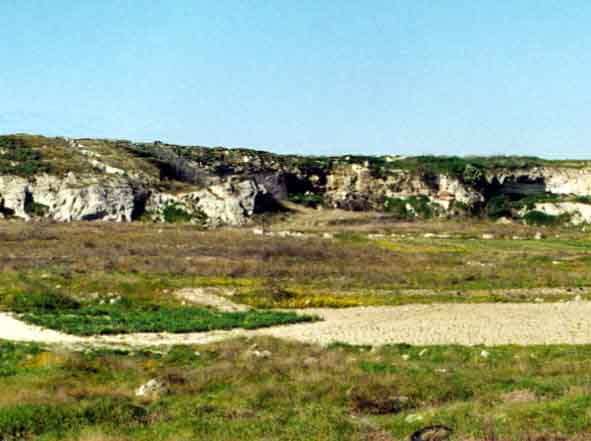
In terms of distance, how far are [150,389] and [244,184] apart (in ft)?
218

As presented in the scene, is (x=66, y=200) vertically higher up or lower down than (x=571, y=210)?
lower down

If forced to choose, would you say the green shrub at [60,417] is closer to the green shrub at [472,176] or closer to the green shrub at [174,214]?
the green shrub at [174,214]

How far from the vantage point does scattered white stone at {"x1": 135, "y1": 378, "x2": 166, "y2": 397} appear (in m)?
16.3

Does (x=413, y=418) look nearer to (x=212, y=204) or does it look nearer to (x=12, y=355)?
(x=12, y=355)

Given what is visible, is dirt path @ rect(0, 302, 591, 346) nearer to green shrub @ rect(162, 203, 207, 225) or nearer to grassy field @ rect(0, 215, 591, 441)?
grassy field @ rect(0, 215, 591, 441)

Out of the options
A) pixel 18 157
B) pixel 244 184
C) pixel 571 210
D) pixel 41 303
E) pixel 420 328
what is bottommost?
pixel 41 303

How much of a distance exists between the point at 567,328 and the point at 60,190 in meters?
58.2

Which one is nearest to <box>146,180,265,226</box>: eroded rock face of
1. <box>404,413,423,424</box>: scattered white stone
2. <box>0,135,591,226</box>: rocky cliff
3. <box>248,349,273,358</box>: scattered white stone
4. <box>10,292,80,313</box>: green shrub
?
<box>0,135,591,226</box>: rocky cliff

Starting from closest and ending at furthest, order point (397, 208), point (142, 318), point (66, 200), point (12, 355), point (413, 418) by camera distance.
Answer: point (413, 418), point (12, 355), point (142, 318), point (66, 200), point (397, 208)

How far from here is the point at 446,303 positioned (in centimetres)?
3541

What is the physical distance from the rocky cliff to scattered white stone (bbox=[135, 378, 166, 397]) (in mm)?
60532

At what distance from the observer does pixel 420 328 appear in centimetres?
2802

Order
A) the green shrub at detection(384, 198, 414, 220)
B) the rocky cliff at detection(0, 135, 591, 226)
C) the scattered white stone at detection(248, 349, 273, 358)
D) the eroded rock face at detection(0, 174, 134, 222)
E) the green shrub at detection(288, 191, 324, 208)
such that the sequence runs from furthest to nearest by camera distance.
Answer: the green shrub at detection(288, 191, 324, 208) < the green shrub at detection(384, 198, 414, 220) < the rocky cliff at detection(0, 135, 591, 226) < the eroded rock face at detection(0, 174, 134, 222) < the scattered white stone at detection(248, 349, 273, 358)

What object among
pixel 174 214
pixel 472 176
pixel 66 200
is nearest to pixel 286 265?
pixel 174 214
